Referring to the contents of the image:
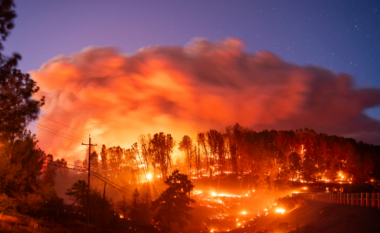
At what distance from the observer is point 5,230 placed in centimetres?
2438

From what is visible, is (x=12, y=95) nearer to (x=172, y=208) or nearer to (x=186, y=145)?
(x=172, y=208)

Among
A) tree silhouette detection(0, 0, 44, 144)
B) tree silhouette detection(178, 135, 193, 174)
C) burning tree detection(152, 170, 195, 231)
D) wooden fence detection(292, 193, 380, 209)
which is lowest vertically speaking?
burning tree detection(152, 170, 195, 231)

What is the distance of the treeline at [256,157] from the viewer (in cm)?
8402

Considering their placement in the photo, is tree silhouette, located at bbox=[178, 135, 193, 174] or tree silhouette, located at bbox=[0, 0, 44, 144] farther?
tree silhouette, located at bbox=[178, 135, 193, 174]

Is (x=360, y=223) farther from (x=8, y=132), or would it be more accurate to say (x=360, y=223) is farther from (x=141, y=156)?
(x=141, y=156)

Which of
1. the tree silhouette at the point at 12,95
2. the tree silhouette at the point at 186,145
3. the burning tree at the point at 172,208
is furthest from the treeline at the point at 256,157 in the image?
the tree silhouette at the point at 12,95

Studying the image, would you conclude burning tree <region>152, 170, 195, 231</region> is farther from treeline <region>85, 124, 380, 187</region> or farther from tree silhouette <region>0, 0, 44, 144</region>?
tree silhouette <region>0, 0, 44, 144</region>

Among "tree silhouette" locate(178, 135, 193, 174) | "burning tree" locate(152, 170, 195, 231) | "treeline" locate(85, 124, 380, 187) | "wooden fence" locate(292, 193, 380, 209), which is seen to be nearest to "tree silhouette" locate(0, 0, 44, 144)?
"wooden fence" locate(292, 193, 380, 209)

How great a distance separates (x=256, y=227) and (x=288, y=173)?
111ft

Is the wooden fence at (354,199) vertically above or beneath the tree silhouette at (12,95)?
beneath

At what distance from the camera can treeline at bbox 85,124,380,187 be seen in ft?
276

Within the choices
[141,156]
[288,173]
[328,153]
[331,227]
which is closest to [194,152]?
[141,156]

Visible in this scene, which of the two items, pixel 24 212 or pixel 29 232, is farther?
pixel 24 212

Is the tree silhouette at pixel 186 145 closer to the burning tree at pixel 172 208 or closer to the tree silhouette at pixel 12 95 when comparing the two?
the burning tree at pixel 172 208
